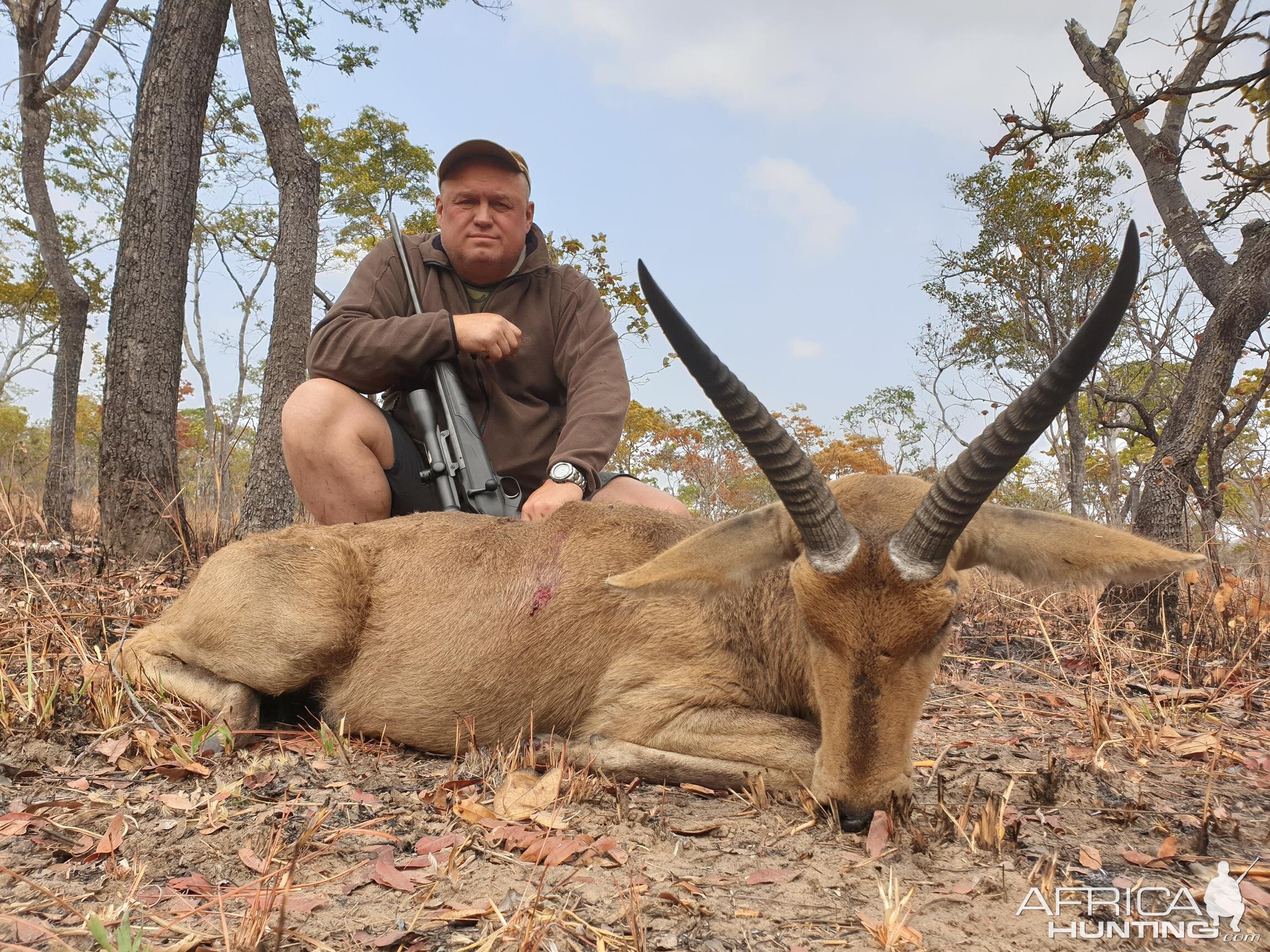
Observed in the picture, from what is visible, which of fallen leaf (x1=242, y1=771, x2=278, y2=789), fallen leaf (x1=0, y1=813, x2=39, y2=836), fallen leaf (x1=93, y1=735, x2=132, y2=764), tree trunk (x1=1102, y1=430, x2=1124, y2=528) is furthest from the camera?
tree trunk (x1=1102, y1=430, x2=1124, y2=528)

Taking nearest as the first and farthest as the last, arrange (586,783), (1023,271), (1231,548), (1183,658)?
(586,783) < (1183,658) < (1231,548) < (1023,271)

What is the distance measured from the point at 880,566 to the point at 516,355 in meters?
3.76

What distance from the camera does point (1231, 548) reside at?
10375 mm

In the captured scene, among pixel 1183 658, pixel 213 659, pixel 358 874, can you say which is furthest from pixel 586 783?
pixel 1183 658

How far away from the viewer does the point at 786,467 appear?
9.86ft

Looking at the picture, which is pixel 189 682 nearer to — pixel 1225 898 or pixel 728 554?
pixel 728 554

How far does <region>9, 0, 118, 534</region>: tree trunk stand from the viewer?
1512 centimetres

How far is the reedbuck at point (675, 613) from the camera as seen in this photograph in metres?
2.87

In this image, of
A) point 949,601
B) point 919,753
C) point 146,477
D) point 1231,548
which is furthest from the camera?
point 1231,548

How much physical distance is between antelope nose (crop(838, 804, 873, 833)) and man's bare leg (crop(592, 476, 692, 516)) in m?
2.78

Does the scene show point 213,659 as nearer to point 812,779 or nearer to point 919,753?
point 812,779

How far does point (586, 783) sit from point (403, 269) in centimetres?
416

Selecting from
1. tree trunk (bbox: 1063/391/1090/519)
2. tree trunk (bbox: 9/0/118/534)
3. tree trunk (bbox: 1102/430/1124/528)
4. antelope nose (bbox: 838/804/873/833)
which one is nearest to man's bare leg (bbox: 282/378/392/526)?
antelope nose (bbox: 838/804/873/833)

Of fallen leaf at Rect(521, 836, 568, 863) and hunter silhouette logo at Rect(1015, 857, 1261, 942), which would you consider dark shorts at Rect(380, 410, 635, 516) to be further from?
hunter silhouette logo at Rect(1015, 857, 1261, 942)
